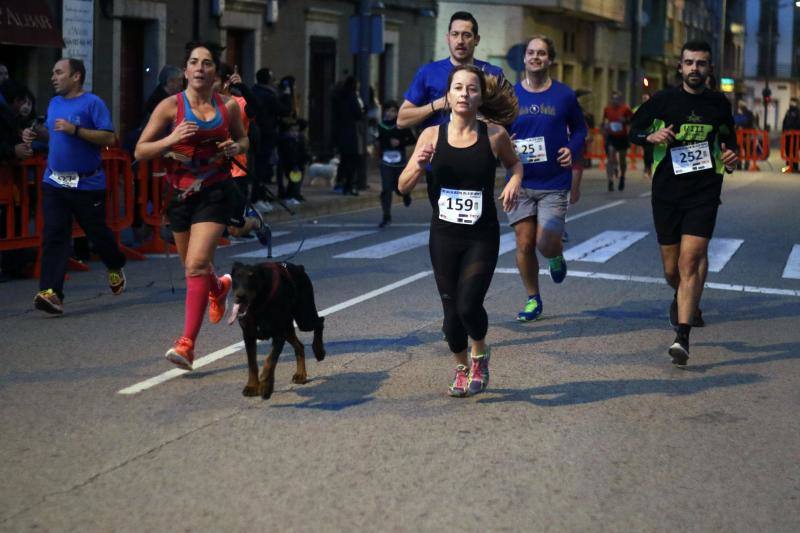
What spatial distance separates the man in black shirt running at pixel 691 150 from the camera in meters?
8.90

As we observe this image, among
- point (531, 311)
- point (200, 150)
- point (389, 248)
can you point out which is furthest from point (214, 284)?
point (389, 248)

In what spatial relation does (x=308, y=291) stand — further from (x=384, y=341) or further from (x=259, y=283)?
(x=384, y=341)

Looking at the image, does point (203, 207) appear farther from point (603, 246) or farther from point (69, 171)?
point (603, 246)

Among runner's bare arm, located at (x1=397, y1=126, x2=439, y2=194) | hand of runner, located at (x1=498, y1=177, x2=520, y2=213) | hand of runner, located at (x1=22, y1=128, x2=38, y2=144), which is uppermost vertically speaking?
hand of runner, located at (x1=22, y1=128, x2=38, y2=144)

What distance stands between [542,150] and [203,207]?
9.04ft

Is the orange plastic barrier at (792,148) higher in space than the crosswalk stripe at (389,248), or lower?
higher

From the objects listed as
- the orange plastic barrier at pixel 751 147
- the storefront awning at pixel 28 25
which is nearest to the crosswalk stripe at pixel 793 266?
the storefront awning at pixel 28 25

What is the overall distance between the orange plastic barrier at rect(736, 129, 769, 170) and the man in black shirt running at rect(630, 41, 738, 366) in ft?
104

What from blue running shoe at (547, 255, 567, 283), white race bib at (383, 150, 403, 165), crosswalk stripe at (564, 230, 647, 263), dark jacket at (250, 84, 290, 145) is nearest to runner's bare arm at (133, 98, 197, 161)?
blue running shoe at (547, 255, 567, 283)

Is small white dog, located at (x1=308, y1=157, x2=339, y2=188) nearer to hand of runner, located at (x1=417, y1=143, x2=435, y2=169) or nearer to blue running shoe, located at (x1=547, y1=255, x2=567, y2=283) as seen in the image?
blue running shoe, located at (x1=547, y1=255, x2=567, y2=283)

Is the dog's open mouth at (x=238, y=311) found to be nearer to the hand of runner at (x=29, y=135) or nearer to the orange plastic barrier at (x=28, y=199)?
the hand of runner at (x=29, y=135)

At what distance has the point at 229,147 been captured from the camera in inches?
325

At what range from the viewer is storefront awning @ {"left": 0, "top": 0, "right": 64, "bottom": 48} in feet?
68.4

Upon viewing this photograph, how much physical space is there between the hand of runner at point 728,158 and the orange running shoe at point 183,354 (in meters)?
3.31
